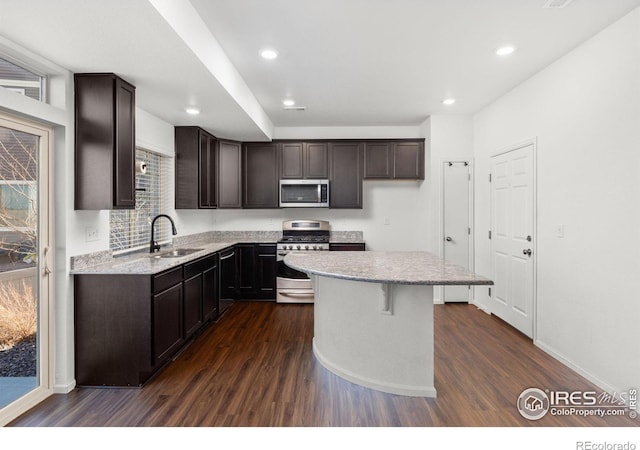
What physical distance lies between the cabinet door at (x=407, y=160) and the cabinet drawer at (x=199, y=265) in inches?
112

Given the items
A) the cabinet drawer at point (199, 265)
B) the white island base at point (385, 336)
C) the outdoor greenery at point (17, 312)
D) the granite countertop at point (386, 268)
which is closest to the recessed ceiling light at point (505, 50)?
the granite countertop at point (386, 268)

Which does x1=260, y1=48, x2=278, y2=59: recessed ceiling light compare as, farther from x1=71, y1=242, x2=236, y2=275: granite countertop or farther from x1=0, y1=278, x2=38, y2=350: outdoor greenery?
x1=0, y1=278, x2=38, y2=350: outdoor greenery

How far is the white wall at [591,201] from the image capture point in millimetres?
2330

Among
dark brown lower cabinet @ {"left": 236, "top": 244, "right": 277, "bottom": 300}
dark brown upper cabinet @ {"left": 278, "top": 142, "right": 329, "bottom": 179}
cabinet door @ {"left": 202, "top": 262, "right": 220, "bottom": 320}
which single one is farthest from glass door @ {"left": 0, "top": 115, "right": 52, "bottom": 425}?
dark brown upper cabinet @ {"left": 278, "top": 142, "right": 329, "bottom": 179}


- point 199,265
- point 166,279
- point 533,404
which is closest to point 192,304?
point 199,265

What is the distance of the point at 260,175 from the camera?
5.20 m

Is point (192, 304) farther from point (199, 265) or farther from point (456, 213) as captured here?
point (456, 213)

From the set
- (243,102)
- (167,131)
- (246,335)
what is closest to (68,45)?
(243,102)

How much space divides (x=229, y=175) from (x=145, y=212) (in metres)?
1.45

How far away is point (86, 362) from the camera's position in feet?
8.53

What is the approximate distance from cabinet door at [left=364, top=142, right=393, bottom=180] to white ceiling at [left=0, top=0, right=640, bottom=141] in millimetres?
1228

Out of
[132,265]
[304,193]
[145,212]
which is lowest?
[132,265]

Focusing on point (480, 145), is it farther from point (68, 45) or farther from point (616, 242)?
point (68, 45)

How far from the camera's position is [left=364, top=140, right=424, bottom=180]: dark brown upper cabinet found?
5.11 metres
